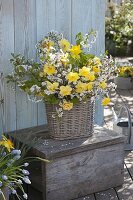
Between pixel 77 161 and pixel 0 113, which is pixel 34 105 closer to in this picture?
pixel 0 113

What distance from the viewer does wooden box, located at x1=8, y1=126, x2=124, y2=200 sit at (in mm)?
3246

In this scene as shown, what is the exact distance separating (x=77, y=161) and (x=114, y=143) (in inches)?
13.5

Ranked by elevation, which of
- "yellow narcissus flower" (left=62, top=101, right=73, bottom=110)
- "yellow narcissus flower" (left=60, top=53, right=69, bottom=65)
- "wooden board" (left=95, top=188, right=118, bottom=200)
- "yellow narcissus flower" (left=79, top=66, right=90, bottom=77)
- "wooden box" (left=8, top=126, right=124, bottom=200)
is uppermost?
"yellow narcissus flower" (left=60, top=53, right=69, bottom=65)

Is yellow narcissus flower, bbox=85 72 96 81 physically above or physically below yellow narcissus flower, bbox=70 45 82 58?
below

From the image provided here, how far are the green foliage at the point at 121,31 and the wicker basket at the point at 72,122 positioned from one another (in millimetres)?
7017

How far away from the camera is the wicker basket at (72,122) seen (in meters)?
3.41

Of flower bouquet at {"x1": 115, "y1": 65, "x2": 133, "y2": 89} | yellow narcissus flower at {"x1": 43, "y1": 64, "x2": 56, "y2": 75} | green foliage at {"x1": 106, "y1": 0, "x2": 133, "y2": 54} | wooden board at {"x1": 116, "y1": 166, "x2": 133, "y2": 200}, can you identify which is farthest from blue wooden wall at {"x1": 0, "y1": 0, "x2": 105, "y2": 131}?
green foliage at {"x1": 106, "y1": 0, "x2": 133, "y2": 54}

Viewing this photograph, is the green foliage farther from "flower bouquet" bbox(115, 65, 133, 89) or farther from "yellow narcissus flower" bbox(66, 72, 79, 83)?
"yellow narcissus flower" bbox(66, 72, 79, 83)

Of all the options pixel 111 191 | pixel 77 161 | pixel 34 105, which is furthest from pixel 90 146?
pixel 34 105

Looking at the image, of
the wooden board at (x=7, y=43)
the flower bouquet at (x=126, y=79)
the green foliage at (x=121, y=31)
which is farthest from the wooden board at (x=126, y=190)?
the green foliage at (x=121, y=31)

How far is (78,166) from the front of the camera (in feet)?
11.0

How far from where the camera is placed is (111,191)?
3.57 metres

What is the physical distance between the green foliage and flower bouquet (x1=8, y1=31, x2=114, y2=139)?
272 inches

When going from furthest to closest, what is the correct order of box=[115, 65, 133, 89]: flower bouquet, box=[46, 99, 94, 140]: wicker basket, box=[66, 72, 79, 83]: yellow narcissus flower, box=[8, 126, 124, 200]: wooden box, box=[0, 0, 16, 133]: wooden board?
1. box=[115, 65, 133, 89]: flower bouquet
2. box=[0, 0, 16, 133]: wooden board
3. box=[46, 99, 94, 140]: wicker basket
4. box=[8, 126, 124, 200]: wooden box
5. box=[66, 72, 79, 83]: yellow narcissus flower
